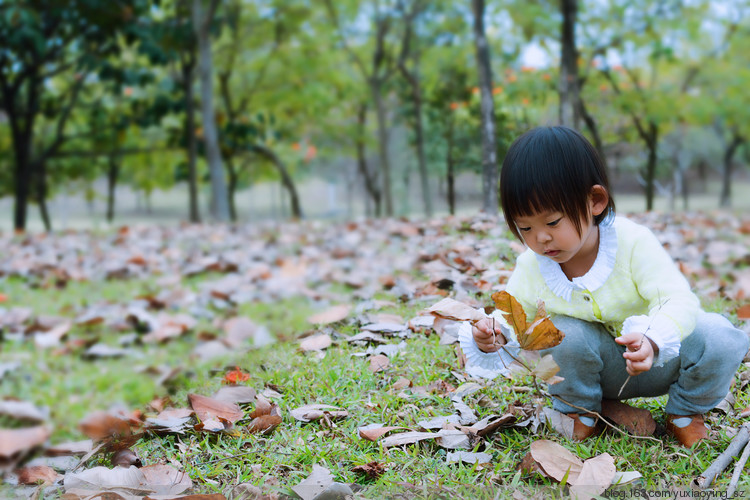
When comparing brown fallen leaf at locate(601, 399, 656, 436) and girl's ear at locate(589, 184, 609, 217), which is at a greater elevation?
girl's ear at locate(589, 184, 609, 217)

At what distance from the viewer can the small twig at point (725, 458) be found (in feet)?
4.43

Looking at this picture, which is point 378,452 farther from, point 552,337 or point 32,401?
point 32,401

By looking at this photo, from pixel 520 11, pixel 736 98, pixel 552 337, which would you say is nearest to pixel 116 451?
pixel 552 337

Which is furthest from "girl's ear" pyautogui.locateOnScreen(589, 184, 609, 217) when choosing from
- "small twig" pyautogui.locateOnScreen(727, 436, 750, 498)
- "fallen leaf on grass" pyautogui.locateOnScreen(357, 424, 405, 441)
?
"fallen leaf on grass" pyautogui.locateOnScreen(357, 424, 405, 441)

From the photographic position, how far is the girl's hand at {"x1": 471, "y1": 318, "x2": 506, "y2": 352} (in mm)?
1465

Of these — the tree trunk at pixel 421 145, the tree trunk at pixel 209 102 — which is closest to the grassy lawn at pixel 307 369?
the tree trunk at pixel 209 102

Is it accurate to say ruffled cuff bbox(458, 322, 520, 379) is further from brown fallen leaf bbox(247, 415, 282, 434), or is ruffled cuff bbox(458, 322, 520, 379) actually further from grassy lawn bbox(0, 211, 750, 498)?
brown fallen leaf bbox(247, 415, 282, 434)

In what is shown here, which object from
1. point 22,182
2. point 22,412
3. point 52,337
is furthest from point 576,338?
point 22,182

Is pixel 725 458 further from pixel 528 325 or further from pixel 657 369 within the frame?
pixel 528 325

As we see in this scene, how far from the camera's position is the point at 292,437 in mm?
1704

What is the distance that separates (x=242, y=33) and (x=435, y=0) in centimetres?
503

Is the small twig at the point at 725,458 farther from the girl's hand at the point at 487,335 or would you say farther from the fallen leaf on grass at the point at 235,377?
the fallen leaf on grass at the point at 235,377

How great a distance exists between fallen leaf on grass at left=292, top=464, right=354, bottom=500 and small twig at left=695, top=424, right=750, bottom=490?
760mm

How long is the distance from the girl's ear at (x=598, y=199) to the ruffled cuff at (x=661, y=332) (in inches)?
11.3
